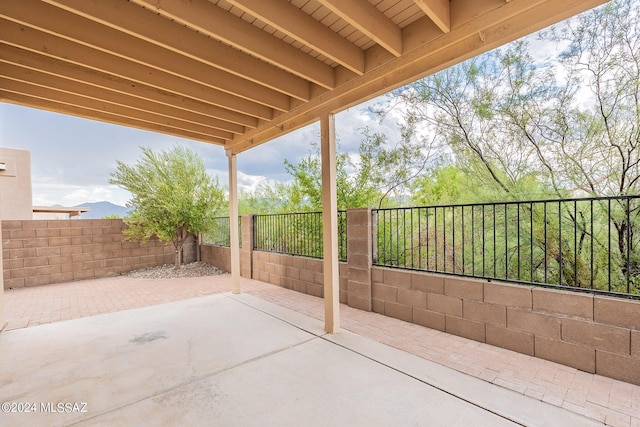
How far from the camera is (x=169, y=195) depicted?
21.6 ft

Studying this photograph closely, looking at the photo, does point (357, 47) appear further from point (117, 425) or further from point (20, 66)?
point (117, 425)

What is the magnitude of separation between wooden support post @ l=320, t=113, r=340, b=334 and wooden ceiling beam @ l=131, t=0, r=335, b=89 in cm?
51

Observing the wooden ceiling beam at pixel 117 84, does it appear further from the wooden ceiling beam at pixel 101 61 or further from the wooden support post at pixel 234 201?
the wooden support post at pixel 234 201

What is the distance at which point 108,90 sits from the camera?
124 inches

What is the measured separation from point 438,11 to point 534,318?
2.63 metres

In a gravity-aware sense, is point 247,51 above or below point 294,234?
above

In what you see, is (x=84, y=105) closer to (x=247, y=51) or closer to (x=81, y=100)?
(x=81, y=100)

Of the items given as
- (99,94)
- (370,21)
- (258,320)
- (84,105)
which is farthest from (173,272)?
(370,21)

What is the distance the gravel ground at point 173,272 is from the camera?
6.66m

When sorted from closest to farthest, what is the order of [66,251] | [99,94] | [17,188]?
[99,94] < [66,251] < [17,188]

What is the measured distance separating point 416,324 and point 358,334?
763 millimetres

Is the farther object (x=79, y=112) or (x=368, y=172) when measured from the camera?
(x=368, y=172)

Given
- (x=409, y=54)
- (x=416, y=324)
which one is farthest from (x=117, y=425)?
(x=409, y=54)

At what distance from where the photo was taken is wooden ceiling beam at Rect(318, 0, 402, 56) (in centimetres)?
191
